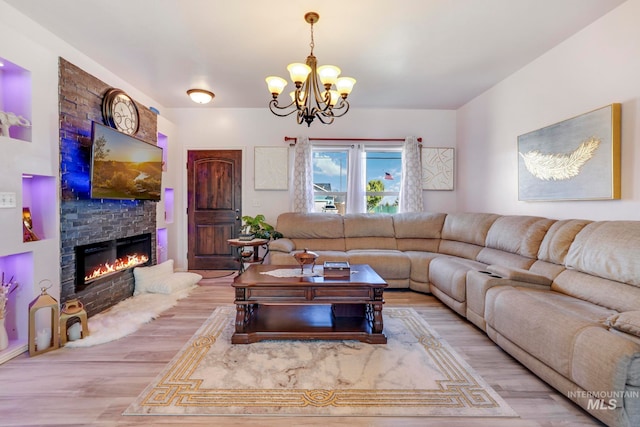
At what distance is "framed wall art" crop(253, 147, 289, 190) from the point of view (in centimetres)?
484

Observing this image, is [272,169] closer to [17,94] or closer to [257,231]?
[257,231]

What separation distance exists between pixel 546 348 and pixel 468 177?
338 centimetres

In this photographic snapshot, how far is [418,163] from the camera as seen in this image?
4.75 meters

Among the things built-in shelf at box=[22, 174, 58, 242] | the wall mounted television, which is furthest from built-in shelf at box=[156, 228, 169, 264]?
built-in shelf at box=[22, 174, 58, 242]

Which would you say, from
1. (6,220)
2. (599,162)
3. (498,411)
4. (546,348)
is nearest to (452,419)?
(498,411)

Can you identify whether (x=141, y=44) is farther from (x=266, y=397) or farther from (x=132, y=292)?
(x=266, y=397)

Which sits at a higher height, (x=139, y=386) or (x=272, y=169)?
(x=272, y=169)

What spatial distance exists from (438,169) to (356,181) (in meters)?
1.40

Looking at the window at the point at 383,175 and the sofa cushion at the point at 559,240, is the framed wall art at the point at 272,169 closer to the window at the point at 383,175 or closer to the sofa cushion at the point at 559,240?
the window at the point at 383,175

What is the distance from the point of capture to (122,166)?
10.3 ft

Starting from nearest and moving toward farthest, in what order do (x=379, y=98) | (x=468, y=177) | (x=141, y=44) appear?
1. (x=141, y=44)
2. (x=379, y=98)
3. (x=468, y=177)

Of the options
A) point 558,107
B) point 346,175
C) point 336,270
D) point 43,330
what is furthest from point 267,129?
point 558,107

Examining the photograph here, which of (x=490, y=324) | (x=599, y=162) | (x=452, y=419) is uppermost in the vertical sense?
(x=599, y=162)

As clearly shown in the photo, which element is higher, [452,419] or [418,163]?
[418,163]
